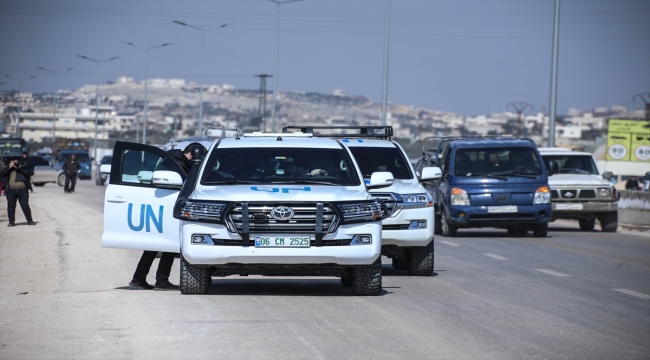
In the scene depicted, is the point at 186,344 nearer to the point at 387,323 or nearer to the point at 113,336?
the point at 113,336

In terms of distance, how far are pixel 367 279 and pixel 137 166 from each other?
9.95 feet

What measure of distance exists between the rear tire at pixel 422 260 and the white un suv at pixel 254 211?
222 centimetres

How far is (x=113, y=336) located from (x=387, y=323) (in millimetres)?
2435

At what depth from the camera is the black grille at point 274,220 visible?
36.1ft

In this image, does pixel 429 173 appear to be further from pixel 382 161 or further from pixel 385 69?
pixel 385 69

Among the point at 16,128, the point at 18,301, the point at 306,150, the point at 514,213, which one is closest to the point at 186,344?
the point at 18,301

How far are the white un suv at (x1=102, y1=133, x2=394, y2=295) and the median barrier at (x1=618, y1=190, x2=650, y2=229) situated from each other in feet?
71.6

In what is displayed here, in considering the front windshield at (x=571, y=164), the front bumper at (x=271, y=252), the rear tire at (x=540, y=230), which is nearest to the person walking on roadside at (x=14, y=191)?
the rear tire at (x=540, y=230)

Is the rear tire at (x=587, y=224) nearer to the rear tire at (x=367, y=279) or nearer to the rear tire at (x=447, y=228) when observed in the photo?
the rear tire at (x=447, y=228)

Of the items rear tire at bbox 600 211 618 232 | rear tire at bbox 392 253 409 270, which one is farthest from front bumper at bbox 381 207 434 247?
rear tire at bbox 600 211 618 232

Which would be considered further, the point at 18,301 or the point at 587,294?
the point at 587,294

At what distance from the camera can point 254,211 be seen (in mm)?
11023

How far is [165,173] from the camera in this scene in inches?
472

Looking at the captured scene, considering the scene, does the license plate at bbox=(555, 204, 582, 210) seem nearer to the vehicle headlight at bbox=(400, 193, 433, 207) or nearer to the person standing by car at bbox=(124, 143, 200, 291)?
the vehicle headlight at bbox=(400, 193, 433, 207)
